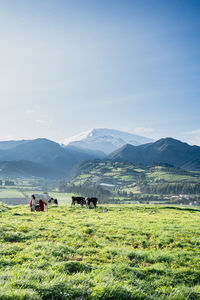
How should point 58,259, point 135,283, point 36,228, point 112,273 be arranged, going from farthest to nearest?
point 36,228 < point 58,259 < point 112,273 < point 135,283

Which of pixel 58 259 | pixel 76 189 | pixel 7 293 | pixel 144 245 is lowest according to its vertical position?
pixel 76 189

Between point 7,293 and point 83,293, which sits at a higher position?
point 7,293

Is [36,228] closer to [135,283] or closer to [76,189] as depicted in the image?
[135,283]

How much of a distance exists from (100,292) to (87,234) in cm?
871

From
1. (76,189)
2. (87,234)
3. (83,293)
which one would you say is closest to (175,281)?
(83,293)

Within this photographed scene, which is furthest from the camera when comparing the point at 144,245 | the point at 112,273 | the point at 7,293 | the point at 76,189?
the point at 76,189

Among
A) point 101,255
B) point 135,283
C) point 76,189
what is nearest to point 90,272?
point 135,283

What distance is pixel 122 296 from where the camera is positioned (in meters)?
6.15

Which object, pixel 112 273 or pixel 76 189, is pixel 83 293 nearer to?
pixel 112 273

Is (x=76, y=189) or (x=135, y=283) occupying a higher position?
(x=135, y=283)

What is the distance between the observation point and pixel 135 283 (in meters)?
7.12

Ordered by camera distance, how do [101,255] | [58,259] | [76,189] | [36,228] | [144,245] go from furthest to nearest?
1. [76,189]
2. [36,228]
3. [144,245]
4. [101,255]
5. [58,259]

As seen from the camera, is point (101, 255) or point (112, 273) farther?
point (101, 255)

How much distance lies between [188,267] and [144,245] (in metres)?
4.12
